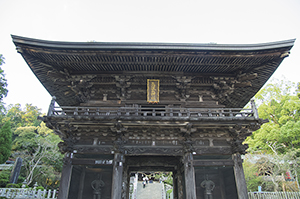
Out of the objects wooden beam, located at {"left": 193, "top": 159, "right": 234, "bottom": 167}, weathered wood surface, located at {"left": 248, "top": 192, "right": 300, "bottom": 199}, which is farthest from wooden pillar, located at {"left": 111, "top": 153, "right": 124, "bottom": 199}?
weathered wood surface, located at {"left": 248, "top": 192, "right": 300, "bottom": 199}

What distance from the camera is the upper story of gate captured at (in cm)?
972

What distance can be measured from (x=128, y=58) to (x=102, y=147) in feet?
16.9

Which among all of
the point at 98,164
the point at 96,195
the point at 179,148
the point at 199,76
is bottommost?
the point at 96,195

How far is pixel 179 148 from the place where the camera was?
1019 cm

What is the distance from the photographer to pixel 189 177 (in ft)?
31.2

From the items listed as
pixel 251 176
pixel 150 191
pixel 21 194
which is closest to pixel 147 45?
pixel 21 194

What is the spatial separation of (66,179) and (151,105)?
6.26m

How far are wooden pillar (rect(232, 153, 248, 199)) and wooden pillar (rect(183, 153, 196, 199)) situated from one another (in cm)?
236

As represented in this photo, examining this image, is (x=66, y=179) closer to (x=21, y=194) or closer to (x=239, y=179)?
(x=239, y=179)

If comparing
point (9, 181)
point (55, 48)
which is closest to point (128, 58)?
point (55, 48)

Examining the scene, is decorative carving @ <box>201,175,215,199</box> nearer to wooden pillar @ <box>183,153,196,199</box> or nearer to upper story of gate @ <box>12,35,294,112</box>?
wooden pillar @ <box>183,153,196,199</box>

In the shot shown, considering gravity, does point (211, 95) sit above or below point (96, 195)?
above

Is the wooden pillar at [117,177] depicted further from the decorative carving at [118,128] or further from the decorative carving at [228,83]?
the decorative carving at [228,83]

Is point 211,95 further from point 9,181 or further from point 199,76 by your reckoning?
point 9,181
